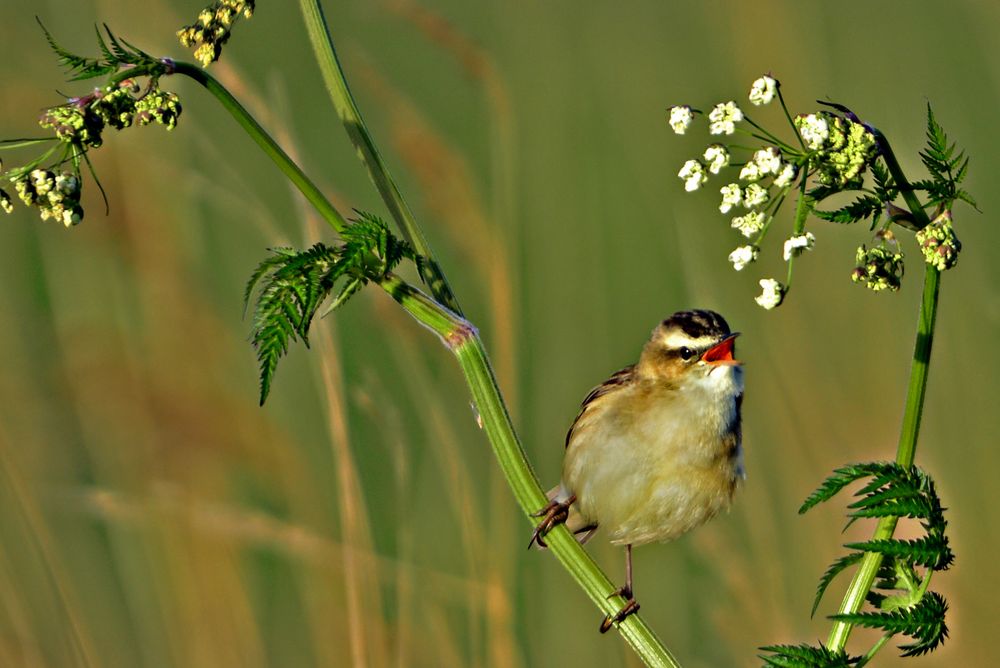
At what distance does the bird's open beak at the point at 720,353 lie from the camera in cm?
281

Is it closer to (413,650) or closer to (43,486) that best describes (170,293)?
(43,486)

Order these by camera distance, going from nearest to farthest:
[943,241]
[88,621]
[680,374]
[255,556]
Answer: [943,241]
[680,374]
[88,621]
[255,556]

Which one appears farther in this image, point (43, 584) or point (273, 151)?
point (43, 584)

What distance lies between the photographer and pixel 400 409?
15.1 feet

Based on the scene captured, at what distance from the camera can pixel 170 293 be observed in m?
3.86

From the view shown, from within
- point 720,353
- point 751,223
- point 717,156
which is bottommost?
point 751,223

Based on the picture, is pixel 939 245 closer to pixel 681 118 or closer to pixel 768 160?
pixel 768 160

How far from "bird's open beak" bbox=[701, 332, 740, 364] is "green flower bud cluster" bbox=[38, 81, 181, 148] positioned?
5.13 feet

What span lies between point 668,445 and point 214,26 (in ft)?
4.94


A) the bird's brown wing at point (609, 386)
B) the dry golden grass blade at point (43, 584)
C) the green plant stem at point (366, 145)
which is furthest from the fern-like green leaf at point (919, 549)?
the dry golden grass blade at point (43, 584)

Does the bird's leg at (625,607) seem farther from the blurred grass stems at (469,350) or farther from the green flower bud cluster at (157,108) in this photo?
the green flower bud cluster at (157,108)

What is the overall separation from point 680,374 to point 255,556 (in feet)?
6.51

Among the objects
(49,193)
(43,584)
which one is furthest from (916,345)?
(43,584)

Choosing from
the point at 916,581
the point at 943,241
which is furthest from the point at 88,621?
the point at 943,241
